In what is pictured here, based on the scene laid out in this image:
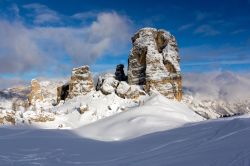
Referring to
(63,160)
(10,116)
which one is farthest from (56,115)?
(63,160)

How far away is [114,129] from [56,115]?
793 inches

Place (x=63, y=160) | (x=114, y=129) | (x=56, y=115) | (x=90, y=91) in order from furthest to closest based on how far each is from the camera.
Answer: (x=90, y=91)
(x=56, y=115)
(x=114, y=129)
(x=63, y=160)

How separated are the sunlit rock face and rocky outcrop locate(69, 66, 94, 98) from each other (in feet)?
25.8

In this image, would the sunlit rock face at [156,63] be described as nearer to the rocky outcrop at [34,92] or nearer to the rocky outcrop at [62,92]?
the rocky outcrop at [62,92]

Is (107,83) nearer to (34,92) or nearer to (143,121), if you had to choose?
(34,92)

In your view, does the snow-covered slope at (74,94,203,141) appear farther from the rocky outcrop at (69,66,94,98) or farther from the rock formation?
the rocky outcrop at (69,66,94,98)

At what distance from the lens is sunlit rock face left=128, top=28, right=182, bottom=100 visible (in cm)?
6706

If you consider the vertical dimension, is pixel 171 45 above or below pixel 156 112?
above

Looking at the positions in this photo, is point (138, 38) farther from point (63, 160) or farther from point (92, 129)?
point (63, 160)

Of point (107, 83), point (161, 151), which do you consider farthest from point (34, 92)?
point (161, 151)

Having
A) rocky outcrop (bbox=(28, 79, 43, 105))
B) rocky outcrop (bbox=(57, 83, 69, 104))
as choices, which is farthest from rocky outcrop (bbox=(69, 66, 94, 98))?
rocky outcrop (bbox=(28, 79, 43, 105))

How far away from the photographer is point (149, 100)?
61094 millimetres

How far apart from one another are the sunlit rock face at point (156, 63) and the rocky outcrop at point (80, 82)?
25.8ft

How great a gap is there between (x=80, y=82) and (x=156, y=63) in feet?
48.4
